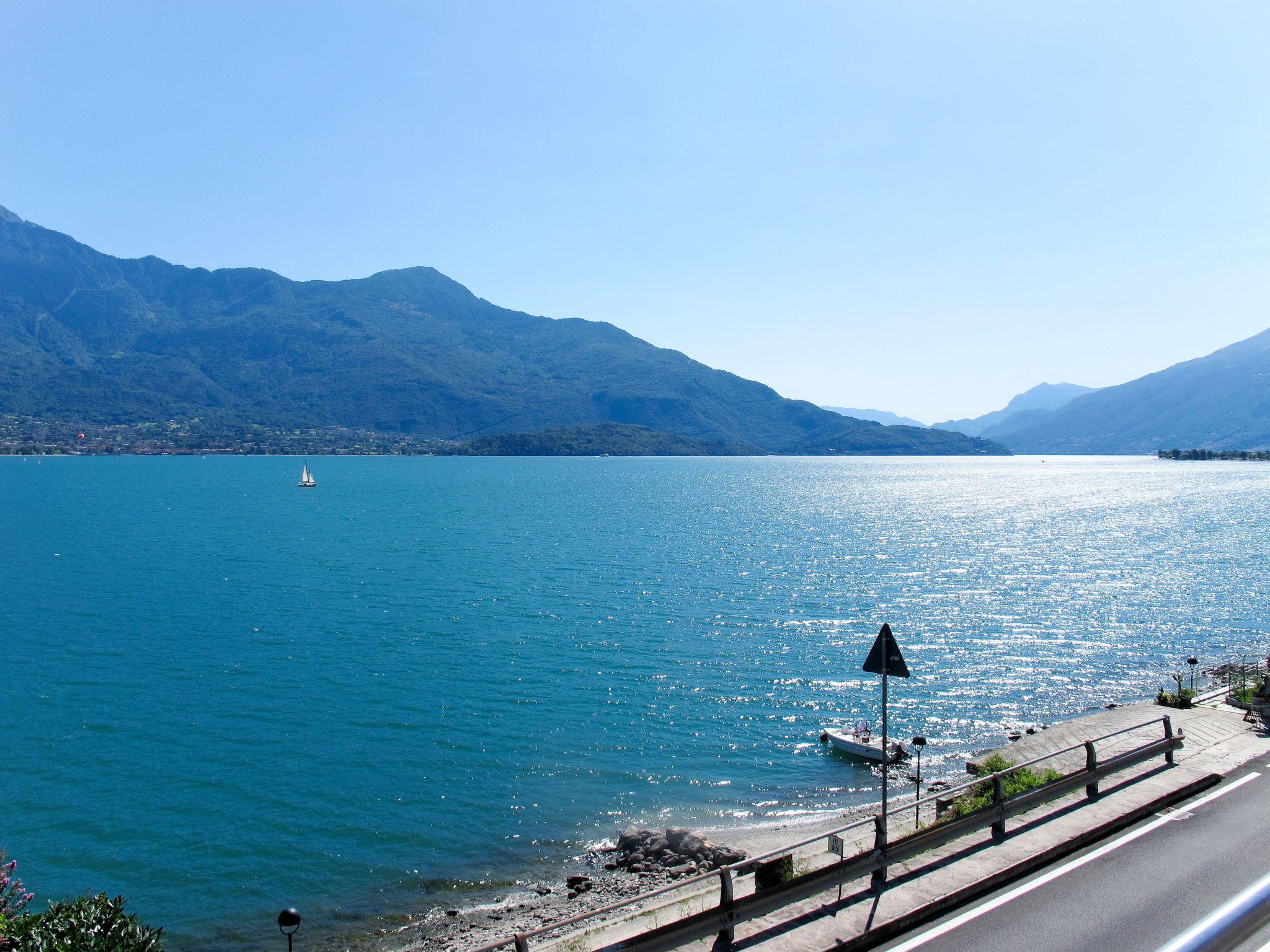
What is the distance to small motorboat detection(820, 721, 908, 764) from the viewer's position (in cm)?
2847

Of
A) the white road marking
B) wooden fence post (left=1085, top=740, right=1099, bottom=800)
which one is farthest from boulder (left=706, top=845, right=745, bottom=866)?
the white road marking

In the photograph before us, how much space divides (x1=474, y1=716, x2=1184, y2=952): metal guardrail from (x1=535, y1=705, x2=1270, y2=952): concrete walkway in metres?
0.22

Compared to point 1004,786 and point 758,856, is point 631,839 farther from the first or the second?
point 1004,786

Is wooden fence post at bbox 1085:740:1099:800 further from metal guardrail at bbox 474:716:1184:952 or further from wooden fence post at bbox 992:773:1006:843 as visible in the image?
wooden fence post at bbox 992:773:1006:843

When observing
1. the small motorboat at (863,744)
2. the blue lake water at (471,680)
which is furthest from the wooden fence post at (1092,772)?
the small motorboat at (863,744)

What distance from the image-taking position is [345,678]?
36.2 metres

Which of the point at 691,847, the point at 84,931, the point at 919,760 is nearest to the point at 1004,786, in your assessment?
the point at 691,847

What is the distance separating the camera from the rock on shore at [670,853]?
19.6 m

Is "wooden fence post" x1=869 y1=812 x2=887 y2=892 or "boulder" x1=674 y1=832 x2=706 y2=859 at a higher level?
"wooden fence post" x1=869 y1=812 x2=887 y2=892

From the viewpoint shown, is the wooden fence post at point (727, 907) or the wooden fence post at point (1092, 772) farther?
the wooden fence post at point (1092, 772)

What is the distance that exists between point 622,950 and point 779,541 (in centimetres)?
7832

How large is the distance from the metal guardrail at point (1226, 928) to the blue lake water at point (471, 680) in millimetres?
20353

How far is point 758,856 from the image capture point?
1384 centimetres

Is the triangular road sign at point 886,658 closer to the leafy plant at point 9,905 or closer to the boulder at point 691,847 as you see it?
the boulder at point 691,847
